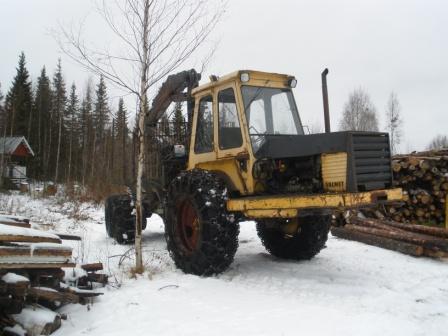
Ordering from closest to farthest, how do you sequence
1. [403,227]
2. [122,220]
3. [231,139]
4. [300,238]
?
[231,139] < [300,238] < [403,227] < [122,220]

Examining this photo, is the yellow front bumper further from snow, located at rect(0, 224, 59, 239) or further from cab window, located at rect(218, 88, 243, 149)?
snow, located at rect(0, 224, 59, 239)

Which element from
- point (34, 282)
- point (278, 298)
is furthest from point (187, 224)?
point (34, 282)

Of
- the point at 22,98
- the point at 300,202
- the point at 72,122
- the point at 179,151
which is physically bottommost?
the point at 300,202

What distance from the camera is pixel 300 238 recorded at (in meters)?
7.91

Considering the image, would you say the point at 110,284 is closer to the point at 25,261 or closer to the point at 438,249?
the point at 25,261

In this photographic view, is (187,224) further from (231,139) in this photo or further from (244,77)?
(244,77)

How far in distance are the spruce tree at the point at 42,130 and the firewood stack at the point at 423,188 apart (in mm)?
38942

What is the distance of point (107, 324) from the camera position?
16.8 ft

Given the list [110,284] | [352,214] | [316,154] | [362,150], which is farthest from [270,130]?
[352,214]

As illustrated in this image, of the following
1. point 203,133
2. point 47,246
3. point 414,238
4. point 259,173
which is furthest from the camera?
point 414,238

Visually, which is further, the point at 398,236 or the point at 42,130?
the point at 42,130

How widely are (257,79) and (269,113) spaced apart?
1.84 ft

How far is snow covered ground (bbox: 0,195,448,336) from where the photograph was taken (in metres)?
4.83

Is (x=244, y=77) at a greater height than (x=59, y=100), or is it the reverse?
(x=59, y=100)
